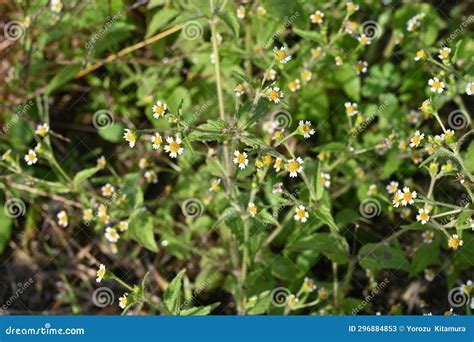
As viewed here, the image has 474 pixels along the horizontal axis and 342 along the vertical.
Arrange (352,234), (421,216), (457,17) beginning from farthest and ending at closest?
(457,17), (352,234), (421,216)

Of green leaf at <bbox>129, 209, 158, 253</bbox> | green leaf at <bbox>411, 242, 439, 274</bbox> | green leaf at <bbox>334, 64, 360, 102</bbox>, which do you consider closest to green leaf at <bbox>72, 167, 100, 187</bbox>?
green leaf at <bbox>129, 209, 158, 253</bbox>

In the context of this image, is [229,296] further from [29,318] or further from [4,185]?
[4,185]

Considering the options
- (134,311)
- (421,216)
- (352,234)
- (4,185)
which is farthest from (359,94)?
(4,185)

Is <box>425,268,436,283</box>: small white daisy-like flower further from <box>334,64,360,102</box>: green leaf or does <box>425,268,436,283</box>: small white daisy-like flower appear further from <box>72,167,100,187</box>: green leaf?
<box>72,167,100,187</box>: green leaf

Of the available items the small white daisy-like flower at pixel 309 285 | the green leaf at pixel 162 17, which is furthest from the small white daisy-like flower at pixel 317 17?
the small white daisy-like flower at pixel 309 285

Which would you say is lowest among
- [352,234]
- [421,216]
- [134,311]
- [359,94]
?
[134,311]

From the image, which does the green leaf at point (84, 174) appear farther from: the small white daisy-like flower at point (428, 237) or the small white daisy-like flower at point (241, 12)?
the small white daisy-like flower at point (428, 237)
